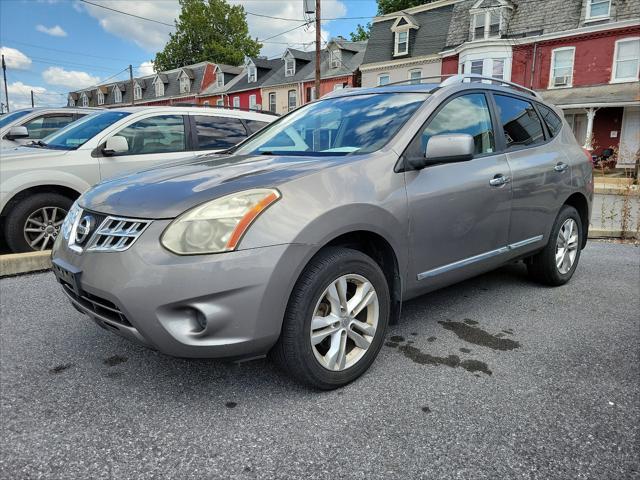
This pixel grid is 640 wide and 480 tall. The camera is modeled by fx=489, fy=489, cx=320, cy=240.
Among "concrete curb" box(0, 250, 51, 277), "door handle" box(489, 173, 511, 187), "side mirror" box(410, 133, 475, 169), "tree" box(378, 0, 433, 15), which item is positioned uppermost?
"tree" box(378, 0, 433, 15)

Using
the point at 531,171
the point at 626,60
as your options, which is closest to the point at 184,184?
the point at 531,171

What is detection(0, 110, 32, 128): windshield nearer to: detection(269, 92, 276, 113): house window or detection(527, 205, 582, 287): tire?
detection(527, 205, 582, 287): tire

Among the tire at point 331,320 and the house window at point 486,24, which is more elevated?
the house window at point 486,24

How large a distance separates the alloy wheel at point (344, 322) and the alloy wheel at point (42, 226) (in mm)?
3779

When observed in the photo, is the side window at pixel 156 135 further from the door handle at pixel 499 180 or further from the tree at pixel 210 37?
the tree at pixel 210 37

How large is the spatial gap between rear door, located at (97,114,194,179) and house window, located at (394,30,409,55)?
26.7 metres

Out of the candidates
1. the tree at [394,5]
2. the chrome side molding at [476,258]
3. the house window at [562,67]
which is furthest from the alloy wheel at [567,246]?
the tree at [394,5]

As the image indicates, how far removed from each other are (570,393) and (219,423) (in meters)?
1.81

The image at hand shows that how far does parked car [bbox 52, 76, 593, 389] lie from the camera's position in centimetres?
214

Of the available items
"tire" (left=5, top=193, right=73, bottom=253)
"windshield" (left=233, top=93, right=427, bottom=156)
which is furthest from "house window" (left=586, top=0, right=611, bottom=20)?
"tire" (left=5, top=193, right=73, bottom=253)

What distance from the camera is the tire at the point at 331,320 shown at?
2.32 metres

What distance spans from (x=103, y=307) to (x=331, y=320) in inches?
42.9

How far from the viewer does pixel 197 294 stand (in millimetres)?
2102

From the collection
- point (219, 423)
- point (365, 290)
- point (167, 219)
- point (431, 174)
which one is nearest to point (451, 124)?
point (431, 174)
